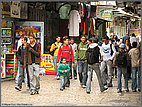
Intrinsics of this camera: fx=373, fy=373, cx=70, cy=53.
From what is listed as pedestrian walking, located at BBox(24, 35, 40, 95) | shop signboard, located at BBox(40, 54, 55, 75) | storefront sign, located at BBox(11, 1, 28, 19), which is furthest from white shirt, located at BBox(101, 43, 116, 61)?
shop signboard, located at BBox(40, 54, 55, 75)

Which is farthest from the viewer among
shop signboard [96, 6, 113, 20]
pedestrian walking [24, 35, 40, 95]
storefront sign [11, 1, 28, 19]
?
shop signboard [96, 6, 113, 20]

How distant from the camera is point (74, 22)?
21.3 metres

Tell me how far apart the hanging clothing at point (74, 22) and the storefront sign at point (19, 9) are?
4.11 metres

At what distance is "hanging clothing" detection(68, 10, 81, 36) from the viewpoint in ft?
69.4

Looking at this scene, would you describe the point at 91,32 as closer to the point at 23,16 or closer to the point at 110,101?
the point at 23,16

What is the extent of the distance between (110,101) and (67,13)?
41.0ft

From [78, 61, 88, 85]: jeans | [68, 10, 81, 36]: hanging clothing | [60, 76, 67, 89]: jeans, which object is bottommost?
[60, 76, 67, 89]: jeans

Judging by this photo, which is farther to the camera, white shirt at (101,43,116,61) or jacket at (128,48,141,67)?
white shirt at (101,43,116,61)

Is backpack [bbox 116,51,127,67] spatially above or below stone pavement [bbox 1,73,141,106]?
above

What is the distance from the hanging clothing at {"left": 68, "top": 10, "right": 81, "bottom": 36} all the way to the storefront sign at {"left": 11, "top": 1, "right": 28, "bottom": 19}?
13.5 feet

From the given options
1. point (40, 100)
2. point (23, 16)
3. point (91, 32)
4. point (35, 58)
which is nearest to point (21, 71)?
point (35, 58)

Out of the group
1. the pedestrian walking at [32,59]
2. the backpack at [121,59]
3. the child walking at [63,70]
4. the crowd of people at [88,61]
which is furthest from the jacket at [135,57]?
the pedestrian walking at [32,59]

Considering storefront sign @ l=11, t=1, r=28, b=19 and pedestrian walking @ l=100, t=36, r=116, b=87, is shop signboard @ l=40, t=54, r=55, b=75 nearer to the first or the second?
storefront sign @ l=11, t=1, r=28, b=19

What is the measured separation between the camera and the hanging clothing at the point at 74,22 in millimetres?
21141
